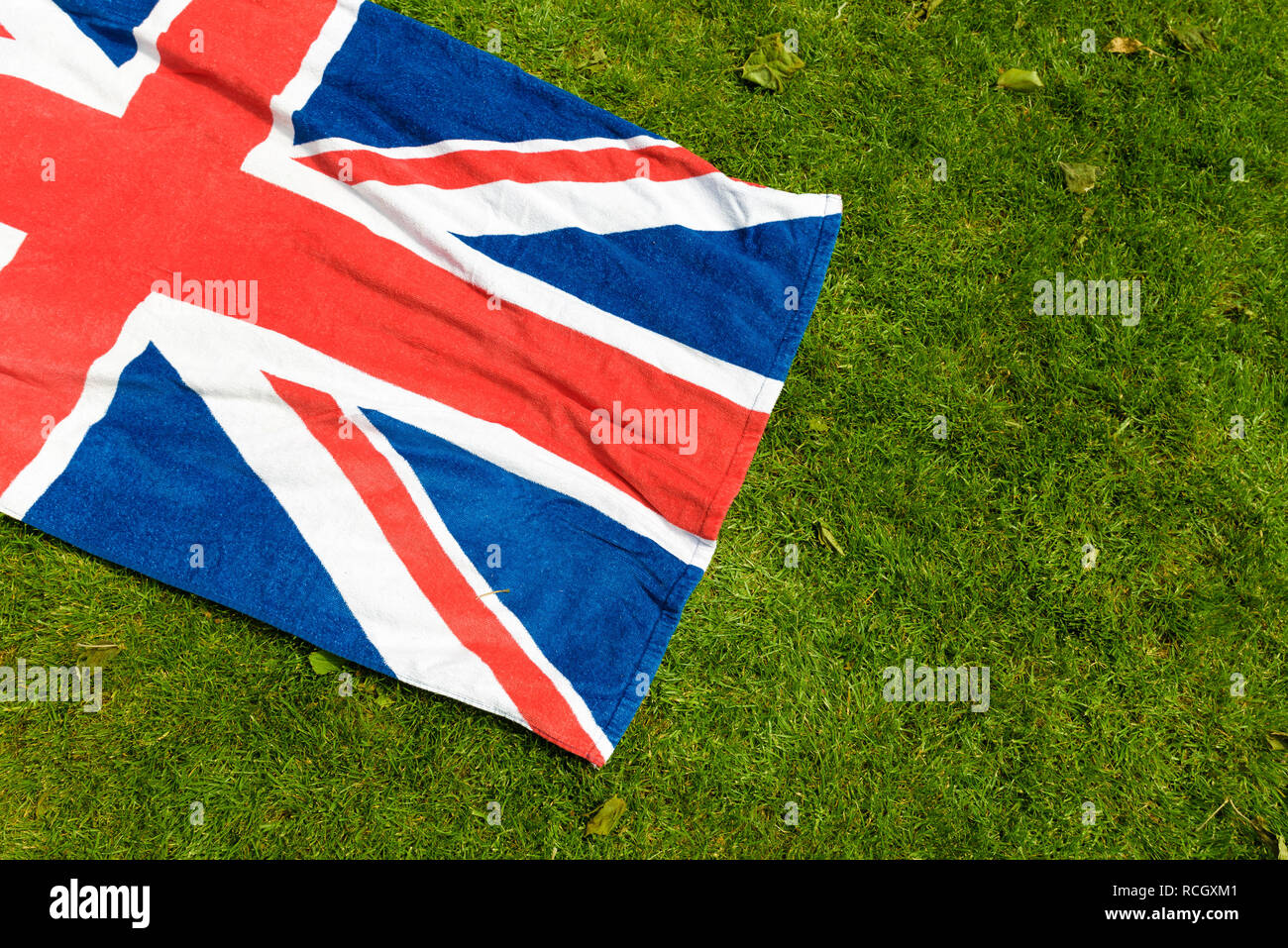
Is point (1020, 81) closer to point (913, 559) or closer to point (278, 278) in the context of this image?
point (913, 559)

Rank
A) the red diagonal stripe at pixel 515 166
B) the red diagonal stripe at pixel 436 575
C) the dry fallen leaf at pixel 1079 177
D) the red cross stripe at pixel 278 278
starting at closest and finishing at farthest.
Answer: the red diagonal stripe at pixel 436 575 → the red cross stripe at pixel 278 278 → the red diagonal stripe at pixel 515 166 → the dry fallen leaf at pixel 1079 177

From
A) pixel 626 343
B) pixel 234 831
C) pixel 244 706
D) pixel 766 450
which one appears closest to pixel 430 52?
pixel 626 343

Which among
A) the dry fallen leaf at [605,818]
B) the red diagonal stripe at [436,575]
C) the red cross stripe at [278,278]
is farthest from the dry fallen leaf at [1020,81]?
the dry fallen leaf at [605,818]

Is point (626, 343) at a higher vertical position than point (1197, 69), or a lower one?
lower

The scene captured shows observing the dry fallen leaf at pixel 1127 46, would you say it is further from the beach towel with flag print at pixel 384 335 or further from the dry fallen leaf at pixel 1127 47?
the beach towel with flag print at pixel 384 335

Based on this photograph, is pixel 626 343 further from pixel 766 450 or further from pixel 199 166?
pixel 199 166

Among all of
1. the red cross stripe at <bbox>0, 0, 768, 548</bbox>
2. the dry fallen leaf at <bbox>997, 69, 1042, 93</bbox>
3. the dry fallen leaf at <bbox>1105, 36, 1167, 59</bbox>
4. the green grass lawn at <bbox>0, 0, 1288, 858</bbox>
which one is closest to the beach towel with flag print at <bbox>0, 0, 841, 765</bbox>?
the red cross stripe at <bbox>0, 0, 768, 548</bbox>

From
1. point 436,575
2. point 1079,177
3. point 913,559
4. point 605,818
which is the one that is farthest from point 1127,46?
point 605,818
